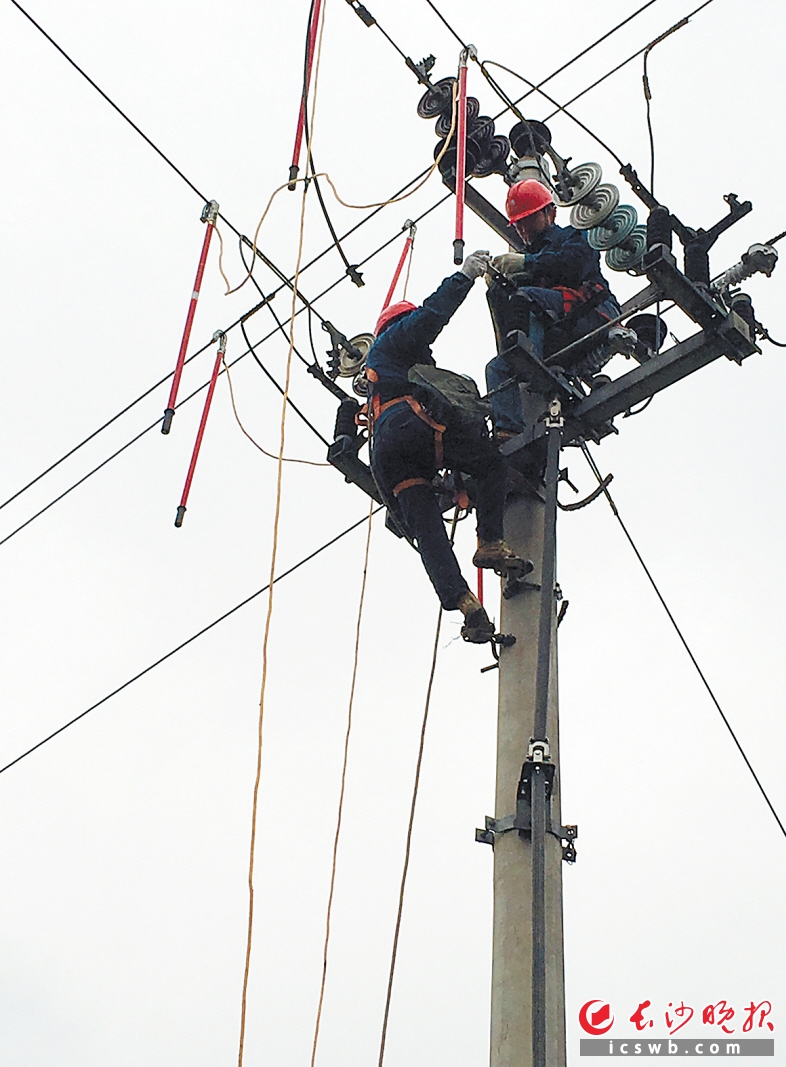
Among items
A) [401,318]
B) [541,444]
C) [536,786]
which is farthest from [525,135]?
[536,786]

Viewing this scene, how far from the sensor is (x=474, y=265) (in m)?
6.03

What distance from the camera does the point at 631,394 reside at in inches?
223

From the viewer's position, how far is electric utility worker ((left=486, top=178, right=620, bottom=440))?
5.98 meters

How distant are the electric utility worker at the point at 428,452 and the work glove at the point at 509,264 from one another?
0.22 m

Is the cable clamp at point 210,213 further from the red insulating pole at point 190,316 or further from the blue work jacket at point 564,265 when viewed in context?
the blue work jacket at point 564,265

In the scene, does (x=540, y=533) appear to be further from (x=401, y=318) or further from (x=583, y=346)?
(x=401, y=318)

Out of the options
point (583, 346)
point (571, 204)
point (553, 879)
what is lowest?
point (553, 879)

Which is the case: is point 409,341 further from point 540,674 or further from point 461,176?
point 540,674

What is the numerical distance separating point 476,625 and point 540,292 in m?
1.53

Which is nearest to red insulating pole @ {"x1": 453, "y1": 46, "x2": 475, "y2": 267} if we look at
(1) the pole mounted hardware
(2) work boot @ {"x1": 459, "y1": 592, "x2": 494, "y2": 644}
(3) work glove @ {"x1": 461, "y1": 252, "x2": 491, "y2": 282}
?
(3) work glove @ {"x1": 461, "y1": 252, "x2": 491, "y2": 282}

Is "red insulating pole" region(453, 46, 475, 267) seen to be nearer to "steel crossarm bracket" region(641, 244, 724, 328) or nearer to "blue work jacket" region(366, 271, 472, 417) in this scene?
"blue work jacket" region(366, 271, 472, 417)

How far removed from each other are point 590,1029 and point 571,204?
3.68m

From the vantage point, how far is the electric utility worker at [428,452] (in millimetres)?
5793

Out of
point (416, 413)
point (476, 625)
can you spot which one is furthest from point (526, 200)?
point (476, 625)
